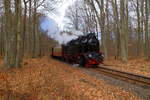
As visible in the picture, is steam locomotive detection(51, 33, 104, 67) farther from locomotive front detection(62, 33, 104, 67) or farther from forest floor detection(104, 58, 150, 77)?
forest floor detection(104, 58, 150, 77)

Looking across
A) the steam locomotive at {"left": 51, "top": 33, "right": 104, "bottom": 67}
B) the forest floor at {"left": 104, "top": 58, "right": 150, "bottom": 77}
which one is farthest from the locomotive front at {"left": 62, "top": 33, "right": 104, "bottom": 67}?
the forest floor at {"left": 104, "top": 58, "right": 150, "bottom": 77}

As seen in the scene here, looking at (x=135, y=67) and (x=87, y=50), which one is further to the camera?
(x=87, y=50)

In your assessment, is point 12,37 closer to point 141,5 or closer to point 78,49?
point 78,49

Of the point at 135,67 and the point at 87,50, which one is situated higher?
the point at 87,50

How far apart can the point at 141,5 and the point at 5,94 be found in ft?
87.0

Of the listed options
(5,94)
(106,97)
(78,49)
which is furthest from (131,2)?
(5,94)

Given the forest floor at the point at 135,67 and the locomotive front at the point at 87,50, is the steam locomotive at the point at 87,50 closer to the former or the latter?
the locomotive front at the point at 87,50

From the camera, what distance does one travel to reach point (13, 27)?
10922 millimetres

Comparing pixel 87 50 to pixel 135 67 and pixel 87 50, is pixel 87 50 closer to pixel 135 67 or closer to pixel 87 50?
pixel 87 50

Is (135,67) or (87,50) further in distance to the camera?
(87,50)

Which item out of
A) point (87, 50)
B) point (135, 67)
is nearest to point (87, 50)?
point (87, 50)

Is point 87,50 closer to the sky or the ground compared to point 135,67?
closer to the sky

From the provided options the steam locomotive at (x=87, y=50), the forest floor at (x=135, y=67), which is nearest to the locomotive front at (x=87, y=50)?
the steam locomotive at (x=87, y=50)

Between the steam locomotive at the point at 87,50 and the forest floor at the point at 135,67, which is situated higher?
the steam locomotive at the point at 87,50
